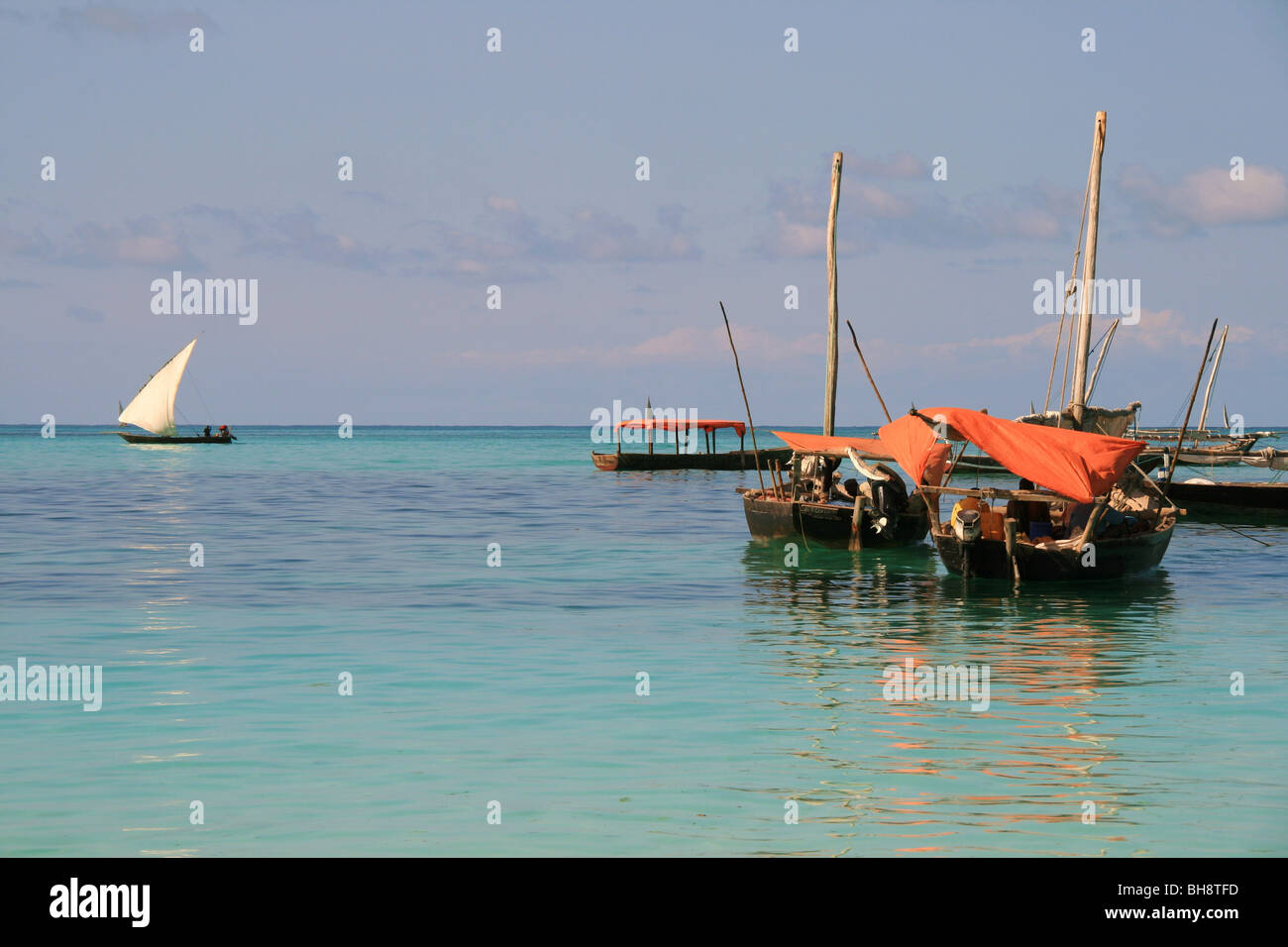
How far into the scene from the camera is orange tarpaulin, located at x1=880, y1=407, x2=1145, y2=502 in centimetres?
2653

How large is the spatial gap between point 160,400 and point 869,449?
358ft

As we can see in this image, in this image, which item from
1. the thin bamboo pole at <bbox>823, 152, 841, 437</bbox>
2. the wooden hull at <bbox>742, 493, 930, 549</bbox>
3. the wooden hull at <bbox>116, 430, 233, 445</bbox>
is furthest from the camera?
the wooden hull at <bbox>116, 430, 233, 445</bbox>

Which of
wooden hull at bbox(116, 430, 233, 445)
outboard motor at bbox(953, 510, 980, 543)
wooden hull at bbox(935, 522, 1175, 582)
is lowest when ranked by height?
wooden hull at bbox(935, 522, 1175, 582)

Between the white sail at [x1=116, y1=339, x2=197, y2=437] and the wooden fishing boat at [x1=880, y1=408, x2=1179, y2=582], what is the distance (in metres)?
106

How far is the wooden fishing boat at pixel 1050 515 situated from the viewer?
26766 mm

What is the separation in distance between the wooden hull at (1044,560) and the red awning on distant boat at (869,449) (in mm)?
3507

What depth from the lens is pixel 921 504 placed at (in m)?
37.6

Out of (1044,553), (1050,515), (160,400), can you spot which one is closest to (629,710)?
(1044,553)

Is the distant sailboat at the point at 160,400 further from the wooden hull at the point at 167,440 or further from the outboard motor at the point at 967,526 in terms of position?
the outboard motor at the point at 967,526

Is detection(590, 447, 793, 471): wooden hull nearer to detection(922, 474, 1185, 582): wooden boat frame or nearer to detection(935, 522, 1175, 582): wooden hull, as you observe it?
detection(922, 474, 1185, 582): wooden boat frame

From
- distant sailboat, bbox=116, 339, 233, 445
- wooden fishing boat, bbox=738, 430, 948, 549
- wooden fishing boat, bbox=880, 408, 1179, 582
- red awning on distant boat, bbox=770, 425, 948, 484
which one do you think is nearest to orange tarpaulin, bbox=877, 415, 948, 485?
red awning on distant boat, bbox=770, 425, 948, 484

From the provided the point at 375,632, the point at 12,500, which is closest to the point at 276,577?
the point at 375,632
